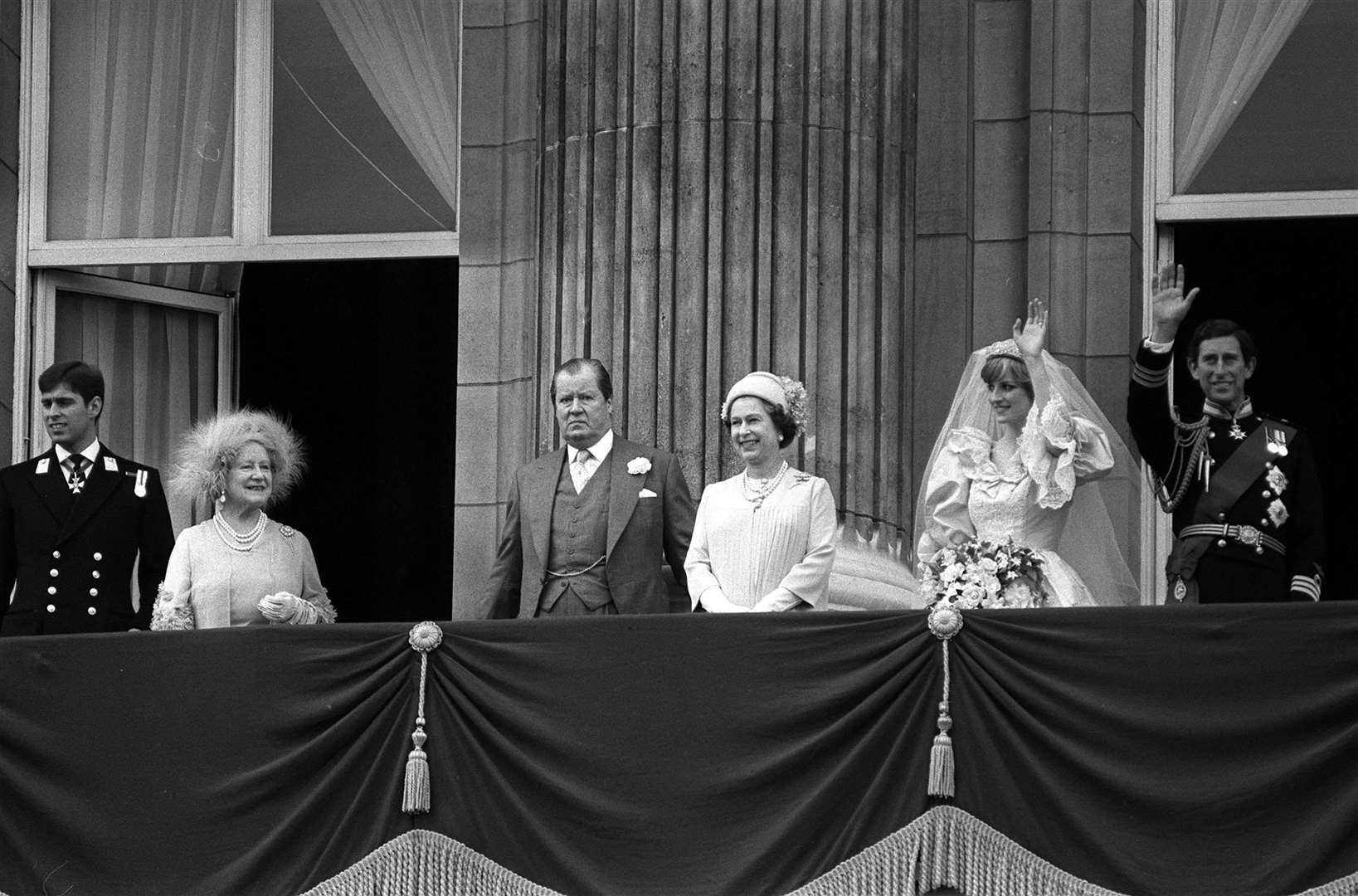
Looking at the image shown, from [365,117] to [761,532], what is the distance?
453cm

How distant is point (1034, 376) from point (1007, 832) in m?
2.35

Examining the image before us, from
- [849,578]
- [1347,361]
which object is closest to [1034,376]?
[849,578]

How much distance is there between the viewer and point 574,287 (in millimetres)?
13352

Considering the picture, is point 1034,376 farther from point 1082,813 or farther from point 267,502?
point 267,502

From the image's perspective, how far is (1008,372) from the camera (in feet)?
39.4

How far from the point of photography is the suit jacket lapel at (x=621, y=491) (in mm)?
12094

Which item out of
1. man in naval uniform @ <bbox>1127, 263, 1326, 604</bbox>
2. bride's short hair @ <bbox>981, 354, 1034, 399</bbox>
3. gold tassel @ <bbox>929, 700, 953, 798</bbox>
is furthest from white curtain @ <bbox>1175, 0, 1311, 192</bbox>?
gold tassel @ <bbox>929, 700, 953, 798</bbox>

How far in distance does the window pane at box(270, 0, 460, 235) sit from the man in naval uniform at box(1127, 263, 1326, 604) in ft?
14.2

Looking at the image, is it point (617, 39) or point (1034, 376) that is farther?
point (617, 39)

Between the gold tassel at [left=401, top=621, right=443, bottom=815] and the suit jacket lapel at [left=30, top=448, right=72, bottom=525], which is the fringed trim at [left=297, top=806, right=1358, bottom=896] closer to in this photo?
the gold tassel at [left=401, top=621, right=443, bottom=815]

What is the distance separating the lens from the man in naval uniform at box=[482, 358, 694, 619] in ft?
39.6

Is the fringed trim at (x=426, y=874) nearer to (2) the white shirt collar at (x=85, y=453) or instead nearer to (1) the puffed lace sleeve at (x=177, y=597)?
(1) the puffed lace sleeve at (x=177, y=597)

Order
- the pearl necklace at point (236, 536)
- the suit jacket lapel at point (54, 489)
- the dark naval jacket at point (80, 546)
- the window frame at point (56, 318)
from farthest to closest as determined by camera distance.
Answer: the window frame at point (56, 318)
the suit jacket lapel at point (54, 489)
the dark naval jacket at point (80, 546)
the pearl necklace at point (236, 536)

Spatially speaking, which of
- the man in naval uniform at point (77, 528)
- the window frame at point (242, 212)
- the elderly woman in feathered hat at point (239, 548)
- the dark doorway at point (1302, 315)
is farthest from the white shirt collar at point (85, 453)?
the dark doorway at point (1302, 315)
